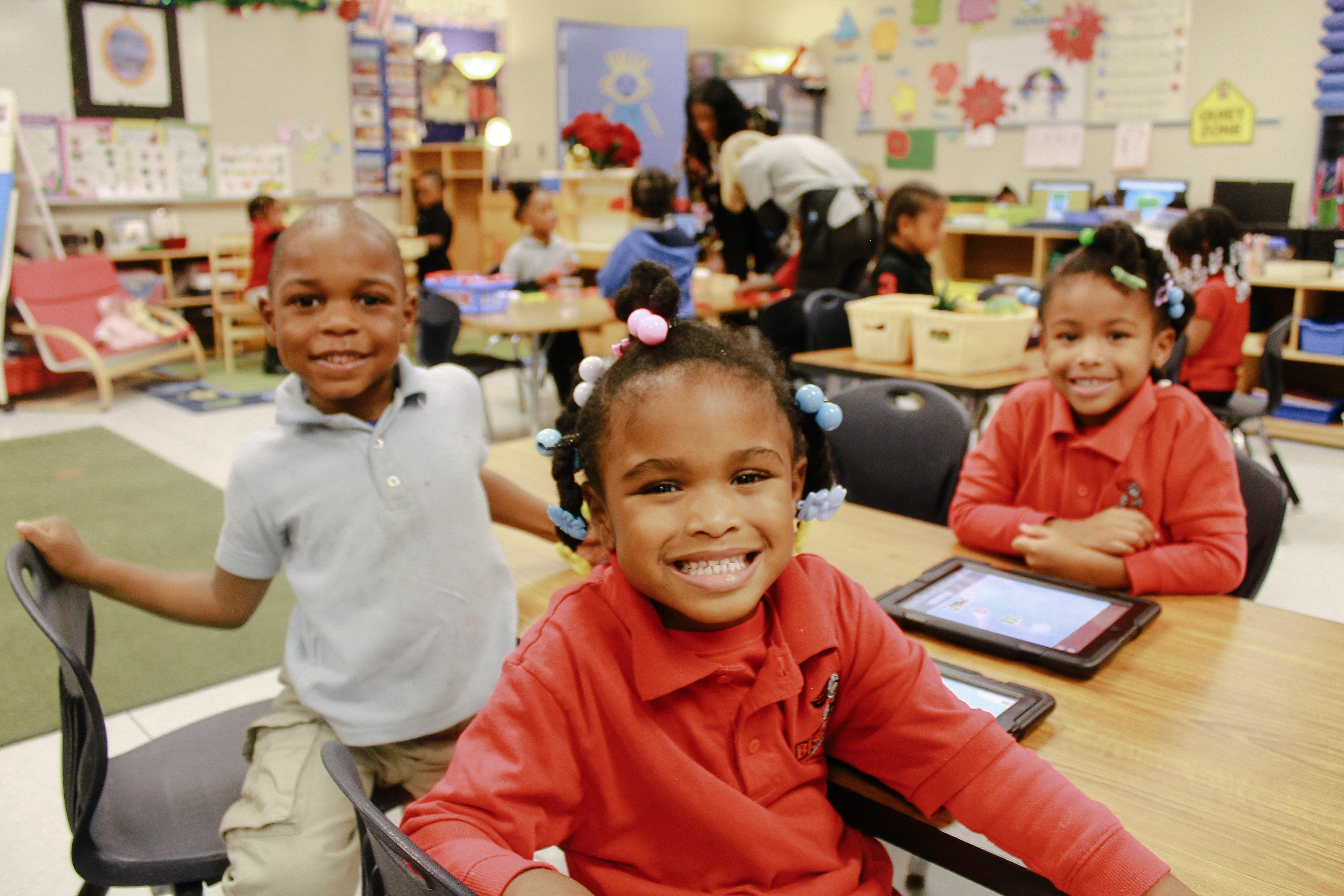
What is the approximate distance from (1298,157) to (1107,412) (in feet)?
18.2

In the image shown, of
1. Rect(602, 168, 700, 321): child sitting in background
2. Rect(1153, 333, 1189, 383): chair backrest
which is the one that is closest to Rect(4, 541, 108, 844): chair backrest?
Rect(1153, 333, 1189, 383): chair backrest

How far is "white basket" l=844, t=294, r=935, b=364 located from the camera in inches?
127

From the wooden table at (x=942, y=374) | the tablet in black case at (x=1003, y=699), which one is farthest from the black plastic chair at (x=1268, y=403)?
the tablet in black case at (x=1003, y=699)

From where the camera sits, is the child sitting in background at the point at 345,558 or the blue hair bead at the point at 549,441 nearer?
the blue hair bead at the point at 549,441

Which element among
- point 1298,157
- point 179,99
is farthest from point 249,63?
point 1298,157

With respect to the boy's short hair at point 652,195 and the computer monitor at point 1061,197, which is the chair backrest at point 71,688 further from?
the computer monitor at point 1061,197

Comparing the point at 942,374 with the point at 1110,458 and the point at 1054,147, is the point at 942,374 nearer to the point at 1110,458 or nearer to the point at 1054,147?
the point at 1110,458

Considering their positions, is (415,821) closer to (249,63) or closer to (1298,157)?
(1298,157)

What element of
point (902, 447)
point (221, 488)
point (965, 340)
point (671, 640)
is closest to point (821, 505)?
point (671, 640)

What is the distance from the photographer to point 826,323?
3.80 m

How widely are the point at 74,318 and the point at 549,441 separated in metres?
5.97

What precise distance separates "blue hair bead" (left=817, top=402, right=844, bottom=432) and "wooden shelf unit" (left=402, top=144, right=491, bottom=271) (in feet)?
25.7

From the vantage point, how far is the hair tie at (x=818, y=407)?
986mm

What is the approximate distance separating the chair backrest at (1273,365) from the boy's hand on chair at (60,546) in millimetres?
3929
